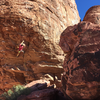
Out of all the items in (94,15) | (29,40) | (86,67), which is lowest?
(86,67)

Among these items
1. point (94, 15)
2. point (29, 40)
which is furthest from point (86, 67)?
point (29, 40)

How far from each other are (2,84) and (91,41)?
9.99m

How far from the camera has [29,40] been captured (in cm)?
1001

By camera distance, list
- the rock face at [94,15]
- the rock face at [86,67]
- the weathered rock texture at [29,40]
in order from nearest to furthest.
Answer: the rock face at [86,67]
the rock face at [94,15]
the weathered rock texture at [29,40]

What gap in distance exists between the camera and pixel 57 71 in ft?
33.8

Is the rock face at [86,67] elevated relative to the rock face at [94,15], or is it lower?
lower

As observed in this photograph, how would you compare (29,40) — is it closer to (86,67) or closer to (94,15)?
(94,15)

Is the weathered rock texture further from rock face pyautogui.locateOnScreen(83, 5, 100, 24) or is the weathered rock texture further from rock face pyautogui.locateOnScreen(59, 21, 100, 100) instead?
rock face pyautogui.locateOnScreen(59, 21, 100, 100)

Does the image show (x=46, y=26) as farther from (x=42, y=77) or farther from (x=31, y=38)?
(x=42, y=77)

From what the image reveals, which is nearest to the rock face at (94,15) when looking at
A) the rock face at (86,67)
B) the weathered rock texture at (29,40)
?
the rock face at (86,67)

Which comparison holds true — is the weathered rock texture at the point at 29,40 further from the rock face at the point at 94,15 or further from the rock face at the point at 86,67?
the rock face at the point at 86,67

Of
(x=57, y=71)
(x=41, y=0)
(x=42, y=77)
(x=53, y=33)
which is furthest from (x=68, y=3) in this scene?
(x=42, y=77)

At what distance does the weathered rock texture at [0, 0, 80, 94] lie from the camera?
9.55m

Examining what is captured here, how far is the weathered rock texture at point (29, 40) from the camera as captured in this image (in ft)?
31.3
